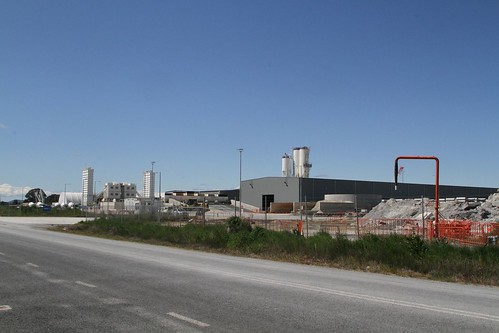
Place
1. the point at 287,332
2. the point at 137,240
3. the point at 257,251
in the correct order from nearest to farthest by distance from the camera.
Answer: the point at 287,332, the point at 257,251, the point at 137,240

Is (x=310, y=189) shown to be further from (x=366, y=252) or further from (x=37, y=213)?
(x=366, y=252)

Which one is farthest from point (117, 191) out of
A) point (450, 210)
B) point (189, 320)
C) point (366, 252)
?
point (189, 320)

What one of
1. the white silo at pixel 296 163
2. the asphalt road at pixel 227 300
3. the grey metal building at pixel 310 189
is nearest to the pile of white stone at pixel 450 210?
the asphalt road at pixel 227 300

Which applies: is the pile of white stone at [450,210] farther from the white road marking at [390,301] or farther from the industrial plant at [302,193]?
the white road marking at [390,301]

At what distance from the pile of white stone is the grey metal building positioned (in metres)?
35.8

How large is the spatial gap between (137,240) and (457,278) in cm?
2045

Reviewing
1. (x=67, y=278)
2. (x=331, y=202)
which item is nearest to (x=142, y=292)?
(x=67, y=278)

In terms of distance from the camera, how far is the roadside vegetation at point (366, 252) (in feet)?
50.4

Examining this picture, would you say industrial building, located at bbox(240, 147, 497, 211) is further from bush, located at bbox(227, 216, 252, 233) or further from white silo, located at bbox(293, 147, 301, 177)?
bush, located at bbox(227, 216, 252, 233)

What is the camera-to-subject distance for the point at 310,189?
348ft

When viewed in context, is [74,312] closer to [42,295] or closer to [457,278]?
[42,295]

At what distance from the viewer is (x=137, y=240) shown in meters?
30.7

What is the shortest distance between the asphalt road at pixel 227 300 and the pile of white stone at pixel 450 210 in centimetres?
3087

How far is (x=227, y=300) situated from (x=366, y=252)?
959 cm
